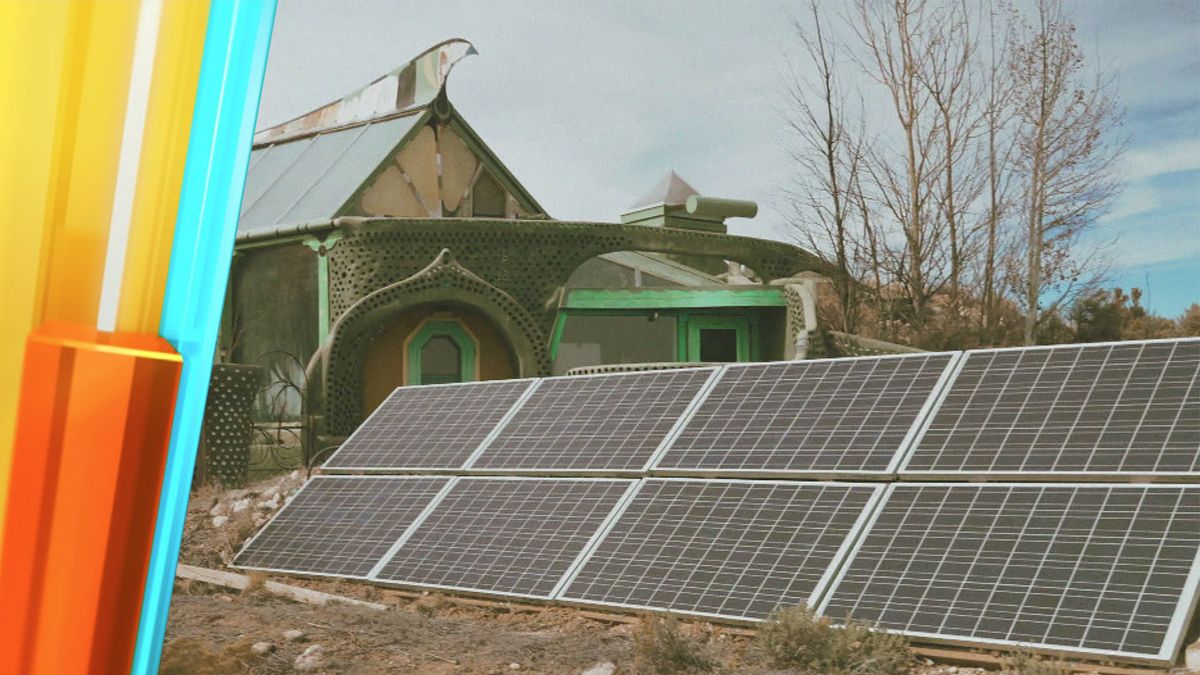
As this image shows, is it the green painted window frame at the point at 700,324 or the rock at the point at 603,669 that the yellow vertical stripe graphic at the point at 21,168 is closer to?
the rock at the point at 603,669

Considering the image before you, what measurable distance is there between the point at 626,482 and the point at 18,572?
638 cm

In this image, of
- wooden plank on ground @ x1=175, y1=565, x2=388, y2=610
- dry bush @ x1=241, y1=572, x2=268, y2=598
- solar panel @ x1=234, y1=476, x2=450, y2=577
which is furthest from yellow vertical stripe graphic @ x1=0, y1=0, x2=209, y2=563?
dry bush @ x1=241, y1=572, x2=268, y2=598

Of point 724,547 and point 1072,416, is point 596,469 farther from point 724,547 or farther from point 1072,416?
point 1072,416

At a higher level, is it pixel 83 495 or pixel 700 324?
pixel 700 324

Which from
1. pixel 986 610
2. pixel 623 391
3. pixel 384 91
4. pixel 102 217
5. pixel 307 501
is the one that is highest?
pixel 384 91

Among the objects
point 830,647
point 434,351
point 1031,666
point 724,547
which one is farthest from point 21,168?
point 434,351

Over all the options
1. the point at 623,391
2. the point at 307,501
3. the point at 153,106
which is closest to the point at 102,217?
the point at 153,106

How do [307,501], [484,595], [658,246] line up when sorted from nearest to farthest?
[484,595], [307,501], [658,246]

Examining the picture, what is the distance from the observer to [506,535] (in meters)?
7.10

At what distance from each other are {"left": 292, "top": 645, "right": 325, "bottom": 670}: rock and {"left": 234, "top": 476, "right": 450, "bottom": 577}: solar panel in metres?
1.82

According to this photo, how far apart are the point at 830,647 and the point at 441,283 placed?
14.4 m

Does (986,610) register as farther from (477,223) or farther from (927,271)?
(927,271)

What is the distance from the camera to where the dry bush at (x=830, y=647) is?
484cm

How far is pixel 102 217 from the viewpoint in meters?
0.74
